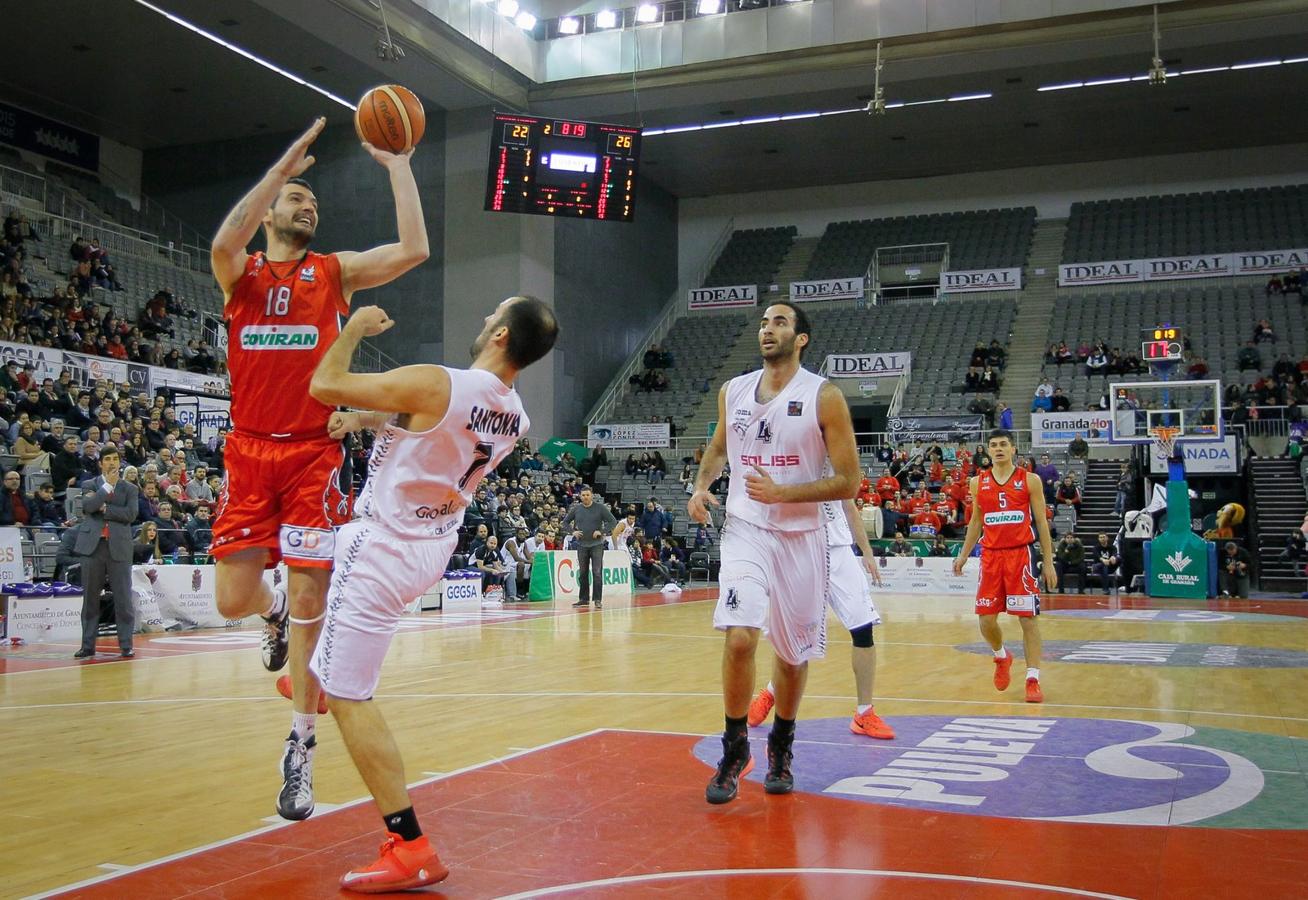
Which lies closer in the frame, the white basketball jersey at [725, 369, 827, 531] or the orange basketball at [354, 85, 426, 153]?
the orange basketball at [354, 85, 426, 153]

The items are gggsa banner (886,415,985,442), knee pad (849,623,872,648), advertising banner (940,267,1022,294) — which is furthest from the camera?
advertising banner (940,267,1022,294)

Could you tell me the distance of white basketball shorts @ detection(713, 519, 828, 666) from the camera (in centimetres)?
461

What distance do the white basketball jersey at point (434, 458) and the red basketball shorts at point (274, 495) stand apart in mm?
632

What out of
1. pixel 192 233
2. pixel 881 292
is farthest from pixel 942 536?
pixel 192 233

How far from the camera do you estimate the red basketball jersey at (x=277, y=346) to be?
4242mm

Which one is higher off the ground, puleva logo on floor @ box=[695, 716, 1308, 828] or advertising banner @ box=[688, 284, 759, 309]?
advertising banner @ box=[688, 284, 759, 309]

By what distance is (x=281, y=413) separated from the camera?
13.9ft

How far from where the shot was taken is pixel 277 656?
470cm

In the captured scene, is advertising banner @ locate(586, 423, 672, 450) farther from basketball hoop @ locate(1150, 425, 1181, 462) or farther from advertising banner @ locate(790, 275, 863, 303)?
basketball hoop @ locate(1150, 425, 1181, 462)

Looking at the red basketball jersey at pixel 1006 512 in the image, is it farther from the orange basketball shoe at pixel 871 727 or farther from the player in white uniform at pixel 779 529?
the player in white uniform at pixel 779 529

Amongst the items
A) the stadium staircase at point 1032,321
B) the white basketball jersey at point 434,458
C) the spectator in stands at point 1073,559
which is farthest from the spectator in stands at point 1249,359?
the white basketball jersey at point 434,458

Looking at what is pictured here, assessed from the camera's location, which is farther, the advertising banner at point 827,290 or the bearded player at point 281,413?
the advertising banner at point 827,290

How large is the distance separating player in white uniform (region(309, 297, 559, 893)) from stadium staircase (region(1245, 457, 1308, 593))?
876 inches

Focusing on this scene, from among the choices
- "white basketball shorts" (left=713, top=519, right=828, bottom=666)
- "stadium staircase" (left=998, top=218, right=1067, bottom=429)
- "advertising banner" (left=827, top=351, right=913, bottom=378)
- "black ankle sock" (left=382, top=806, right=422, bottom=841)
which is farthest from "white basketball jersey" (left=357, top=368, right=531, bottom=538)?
"advertising banner" (left=827, top=351, right=913, bottom=378)
